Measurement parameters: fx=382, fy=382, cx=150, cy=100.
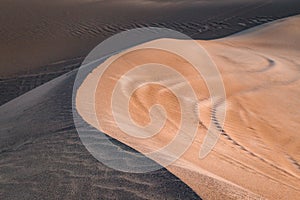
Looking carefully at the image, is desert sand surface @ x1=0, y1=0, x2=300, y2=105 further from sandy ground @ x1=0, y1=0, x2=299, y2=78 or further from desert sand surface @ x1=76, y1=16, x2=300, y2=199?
desert sand surface @ x1=76, y1=16, x2=300, y2=199

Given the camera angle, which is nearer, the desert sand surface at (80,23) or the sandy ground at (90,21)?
the desert sand surface at (80,23)

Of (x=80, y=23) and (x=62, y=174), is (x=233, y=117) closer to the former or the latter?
(x=62, y=174)

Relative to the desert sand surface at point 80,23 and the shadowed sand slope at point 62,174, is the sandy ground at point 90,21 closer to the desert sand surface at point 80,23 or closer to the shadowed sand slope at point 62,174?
the desert sand surface at point 80,23

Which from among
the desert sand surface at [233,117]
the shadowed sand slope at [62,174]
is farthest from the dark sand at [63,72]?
the desert sand surface at [233,117]

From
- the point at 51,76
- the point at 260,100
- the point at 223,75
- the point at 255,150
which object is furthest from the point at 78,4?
the point at 255,150

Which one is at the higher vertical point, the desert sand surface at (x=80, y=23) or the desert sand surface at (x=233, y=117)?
the desert sand surface at (x=233, y=117)

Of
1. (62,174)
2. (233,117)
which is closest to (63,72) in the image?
(233,117)

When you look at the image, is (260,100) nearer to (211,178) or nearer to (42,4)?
(211,178)
